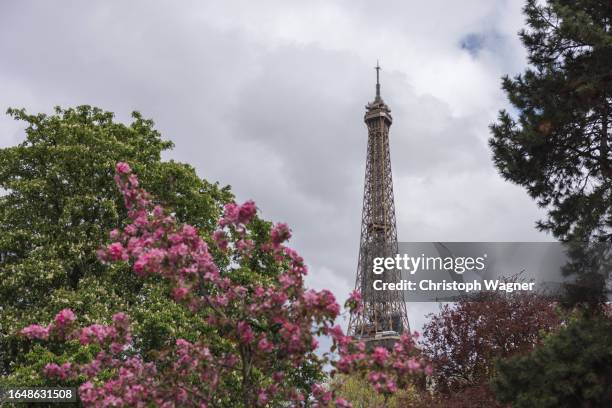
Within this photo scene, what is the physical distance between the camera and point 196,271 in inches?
364

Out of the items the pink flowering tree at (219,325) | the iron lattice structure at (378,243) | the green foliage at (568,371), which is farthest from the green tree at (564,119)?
the iron lattice structure at (378,243)

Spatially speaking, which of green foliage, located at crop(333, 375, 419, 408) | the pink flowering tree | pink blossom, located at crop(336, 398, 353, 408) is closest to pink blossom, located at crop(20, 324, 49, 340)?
the pink flowering tree

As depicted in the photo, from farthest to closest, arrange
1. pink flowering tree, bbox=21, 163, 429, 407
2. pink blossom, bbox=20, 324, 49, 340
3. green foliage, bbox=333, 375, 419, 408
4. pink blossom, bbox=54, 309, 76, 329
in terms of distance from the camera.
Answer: green foliage, bbox=333, 375, 419, 408 < pink blossom, bbox=20, 324, 49, 340 < pink blossom, bbox=54, 309, 76, 329 < pink flowering tree, bbox=21, 163, 429, 407

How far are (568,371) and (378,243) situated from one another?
221 feet

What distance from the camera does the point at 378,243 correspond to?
80625 millimetres

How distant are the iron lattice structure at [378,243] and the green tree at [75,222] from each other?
52356mm

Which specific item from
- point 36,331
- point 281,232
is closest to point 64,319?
point 36,331

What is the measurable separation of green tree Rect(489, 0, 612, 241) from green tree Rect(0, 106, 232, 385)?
35.4ft

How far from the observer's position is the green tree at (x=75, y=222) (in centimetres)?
2092

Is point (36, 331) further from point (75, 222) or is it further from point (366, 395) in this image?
point (366, 395)

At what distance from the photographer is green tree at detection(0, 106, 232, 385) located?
20.9 metres

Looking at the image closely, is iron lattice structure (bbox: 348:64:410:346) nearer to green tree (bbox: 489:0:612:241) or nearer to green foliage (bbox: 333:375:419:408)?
green foliage (bbox: 333:375:419:408)

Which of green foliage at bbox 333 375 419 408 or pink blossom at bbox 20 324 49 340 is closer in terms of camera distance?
pink blossom at bbox 20 324 49 340

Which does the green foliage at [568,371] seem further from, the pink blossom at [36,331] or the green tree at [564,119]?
the pink blossom at [36,331]
